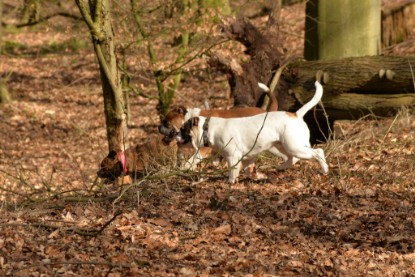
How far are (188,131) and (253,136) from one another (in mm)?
774

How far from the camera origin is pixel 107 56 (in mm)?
11008

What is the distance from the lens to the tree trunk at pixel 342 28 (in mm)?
12875

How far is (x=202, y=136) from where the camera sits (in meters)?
9.16

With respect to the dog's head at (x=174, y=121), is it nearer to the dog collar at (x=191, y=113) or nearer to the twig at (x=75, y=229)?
the dog collar at (x=191, y=113)

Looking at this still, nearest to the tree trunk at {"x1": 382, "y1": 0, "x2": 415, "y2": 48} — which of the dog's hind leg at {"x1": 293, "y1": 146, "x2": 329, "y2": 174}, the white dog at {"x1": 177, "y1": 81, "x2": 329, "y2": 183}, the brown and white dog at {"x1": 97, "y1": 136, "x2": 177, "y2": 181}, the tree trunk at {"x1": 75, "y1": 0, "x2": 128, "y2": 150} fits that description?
the brown and white dog at {"x1": 97, "y1": 136, "x2": 177, "y2": 181}

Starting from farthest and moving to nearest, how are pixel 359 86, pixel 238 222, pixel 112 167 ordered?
pixel 359 86, pixel 112 167, pixel 238 222

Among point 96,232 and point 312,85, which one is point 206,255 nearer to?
point 96,232

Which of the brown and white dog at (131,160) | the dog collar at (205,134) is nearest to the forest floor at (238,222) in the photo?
the dog collar at (205,134)

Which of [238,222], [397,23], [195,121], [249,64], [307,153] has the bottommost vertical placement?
[238,222]

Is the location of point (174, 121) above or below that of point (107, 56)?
below

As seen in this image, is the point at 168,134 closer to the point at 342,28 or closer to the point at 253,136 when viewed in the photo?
the point at 253,136

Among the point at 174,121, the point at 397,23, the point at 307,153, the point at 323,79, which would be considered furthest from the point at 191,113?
the point at 397,23

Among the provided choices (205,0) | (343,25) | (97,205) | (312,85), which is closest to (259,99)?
(312,85)

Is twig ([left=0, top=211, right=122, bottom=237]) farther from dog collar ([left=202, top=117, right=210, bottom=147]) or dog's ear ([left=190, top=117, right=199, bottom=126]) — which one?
dog's ear ([left=190, top=117, right=199, bottom=126])
